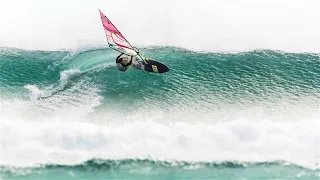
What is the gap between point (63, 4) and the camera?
46.6 meters

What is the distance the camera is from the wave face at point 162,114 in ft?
110

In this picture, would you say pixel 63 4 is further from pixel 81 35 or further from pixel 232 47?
pixel 232 47

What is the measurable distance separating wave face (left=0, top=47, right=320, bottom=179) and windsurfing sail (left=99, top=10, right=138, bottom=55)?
2143mm

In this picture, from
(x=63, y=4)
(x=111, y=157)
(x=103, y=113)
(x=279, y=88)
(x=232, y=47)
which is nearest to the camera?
(x=111, y=157)

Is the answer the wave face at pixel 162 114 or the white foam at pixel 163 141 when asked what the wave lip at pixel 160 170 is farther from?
the white foam at pixel 163 141

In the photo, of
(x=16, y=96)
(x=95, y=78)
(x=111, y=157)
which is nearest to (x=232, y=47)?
(x=95, y=78)

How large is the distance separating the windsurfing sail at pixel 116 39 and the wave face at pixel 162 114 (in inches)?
84.4

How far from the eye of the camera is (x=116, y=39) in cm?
3809

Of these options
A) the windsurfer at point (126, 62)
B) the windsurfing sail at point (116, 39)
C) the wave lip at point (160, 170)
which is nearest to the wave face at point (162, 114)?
the wave lip at point (160, 170)

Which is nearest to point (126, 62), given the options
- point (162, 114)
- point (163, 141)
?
point (162, 114)

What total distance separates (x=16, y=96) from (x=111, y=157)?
989 centimetres

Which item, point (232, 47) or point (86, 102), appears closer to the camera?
point (86, 102)

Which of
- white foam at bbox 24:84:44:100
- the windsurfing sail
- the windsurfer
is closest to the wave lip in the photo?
white foam at bbox 24:84:44:100

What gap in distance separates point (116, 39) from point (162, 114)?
267 inches
